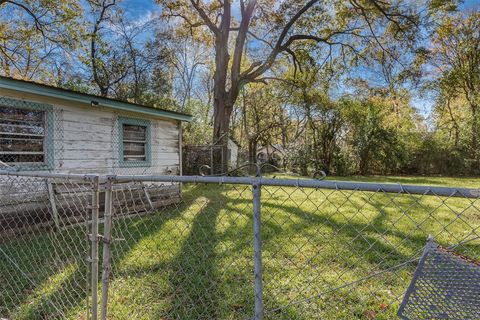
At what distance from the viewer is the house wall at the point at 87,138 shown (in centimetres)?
533

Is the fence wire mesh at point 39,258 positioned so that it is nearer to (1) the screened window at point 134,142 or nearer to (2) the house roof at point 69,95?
(2) the house roof at point 69,95

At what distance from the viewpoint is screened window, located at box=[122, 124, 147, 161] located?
670 centimetres

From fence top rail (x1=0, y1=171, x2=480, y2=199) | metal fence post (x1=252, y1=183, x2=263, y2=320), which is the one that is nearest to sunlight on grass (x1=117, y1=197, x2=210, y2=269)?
fence top rail (x1=0, y1=171, x2=480, y2=199)

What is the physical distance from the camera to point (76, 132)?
564 centimetres

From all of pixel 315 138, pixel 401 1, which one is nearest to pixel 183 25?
pixel 315 138

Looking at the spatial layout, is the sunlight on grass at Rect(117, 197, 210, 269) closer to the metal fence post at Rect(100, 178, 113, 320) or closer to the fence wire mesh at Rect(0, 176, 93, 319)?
the fence wire mesh at Rect(0, 176, 93, 319)

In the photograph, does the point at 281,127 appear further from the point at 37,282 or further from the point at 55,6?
the point at 37,282

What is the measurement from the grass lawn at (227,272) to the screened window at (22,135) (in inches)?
55.3

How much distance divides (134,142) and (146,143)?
13.2 inches

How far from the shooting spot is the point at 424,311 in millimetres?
950

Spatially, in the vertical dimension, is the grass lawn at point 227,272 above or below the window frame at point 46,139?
below

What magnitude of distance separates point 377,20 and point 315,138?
638cm

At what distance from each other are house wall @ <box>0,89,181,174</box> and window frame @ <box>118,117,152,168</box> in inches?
2.1

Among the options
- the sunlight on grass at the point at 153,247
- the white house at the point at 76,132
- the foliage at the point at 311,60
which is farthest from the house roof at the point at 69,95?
the foliage at the point at 311,60
